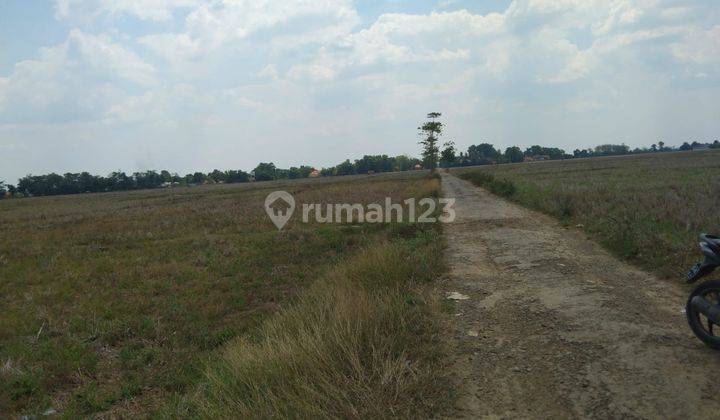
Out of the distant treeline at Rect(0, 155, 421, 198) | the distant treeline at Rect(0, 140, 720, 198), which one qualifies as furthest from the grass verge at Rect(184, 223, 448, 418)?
the distant treeline at Rect(0, 155, 421, 198)

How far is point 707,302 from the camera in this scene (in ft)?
13.6

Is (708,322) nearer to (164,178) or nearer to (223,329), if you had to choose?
(223,329)

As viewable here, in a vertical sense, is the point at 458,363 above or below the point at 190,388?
above

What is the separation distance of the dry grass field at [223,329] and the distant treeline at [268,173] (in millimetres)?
74498

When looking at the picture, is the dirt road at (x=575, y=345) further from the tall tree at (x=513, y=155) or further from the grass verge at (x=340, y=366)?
the tall tree at (x=513, y=155)

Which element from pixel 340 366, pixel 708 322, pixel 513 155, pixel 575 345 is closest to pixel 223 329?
pixel 340 366

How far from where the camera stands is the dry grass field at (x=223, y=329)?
158 inches

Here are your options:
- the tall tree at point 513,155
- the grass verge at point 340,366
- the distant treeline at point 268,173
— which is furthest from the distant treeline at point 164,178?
the grass verge at point 340,366

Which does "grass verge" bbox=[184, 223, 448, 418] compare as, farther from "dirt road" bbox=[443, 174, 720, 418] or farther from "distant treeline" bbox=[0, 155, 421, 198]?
"distant treeline" bbox=[0, 155, 421, 198]

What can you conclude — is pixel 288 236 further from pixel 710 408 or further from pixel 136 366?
pixel 710 408

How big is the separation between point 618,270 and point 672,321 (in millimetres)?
2582

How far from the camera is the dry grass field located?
401cm

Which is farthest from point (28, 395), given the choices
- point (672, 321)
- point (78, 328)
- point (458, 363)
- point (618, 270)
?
point (618, 270)

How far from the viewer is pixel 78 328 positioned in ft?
25.8
